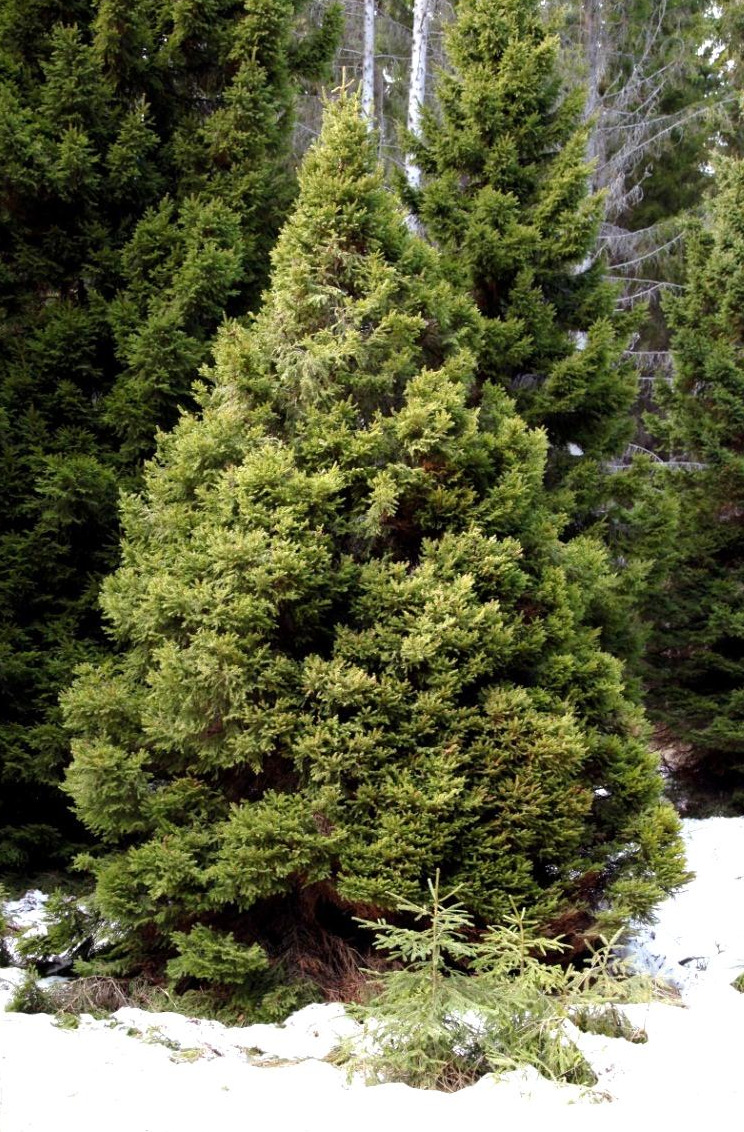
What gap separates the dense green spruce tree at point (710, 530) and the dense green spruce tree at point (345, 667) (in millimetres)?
4105

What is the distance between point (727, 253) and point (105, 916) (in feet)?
26.8

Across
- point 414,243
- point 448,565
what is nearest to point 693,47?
point 414,243

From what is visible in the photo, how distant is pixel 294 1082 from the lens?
288 centimetres

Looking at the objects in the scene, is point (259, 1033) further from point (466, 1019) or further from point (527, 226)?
point (527, 226)

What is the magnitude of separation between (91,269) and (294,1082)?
4.66 m

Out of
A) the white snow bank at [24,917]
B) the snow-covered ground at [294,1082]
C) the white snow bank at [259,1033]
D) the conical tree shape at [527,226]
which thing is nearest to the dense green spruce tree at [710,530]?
the conical tree shape at [527,226]

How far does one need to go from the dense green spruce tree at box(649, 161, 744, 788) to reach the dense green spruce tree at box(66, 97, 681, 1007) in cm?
410

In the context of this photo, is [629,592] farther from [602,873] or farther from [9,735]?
[9,735]

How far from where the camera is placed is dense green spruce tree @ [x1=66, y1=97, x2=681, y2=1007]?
3646mm

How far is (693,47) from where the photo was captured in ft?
50.1

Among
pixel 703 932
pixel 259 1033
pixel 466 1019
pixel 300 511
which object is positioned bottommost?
pixel 703 932

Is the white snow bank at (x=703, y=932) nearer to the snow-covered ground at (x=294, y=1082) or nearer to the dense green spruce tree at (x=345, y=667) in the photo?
the snow-covered ground at (x=294, y=1082)

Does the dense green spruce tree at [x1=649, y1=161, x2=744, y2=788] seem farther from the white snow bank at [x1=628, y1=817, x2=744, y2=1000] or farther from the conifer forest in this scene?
the white snow bank at [x1=628, y1=817, x2=744, y2=1000]

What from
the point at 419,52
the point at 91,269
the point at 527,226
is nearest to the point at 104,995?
the point at 91,269
